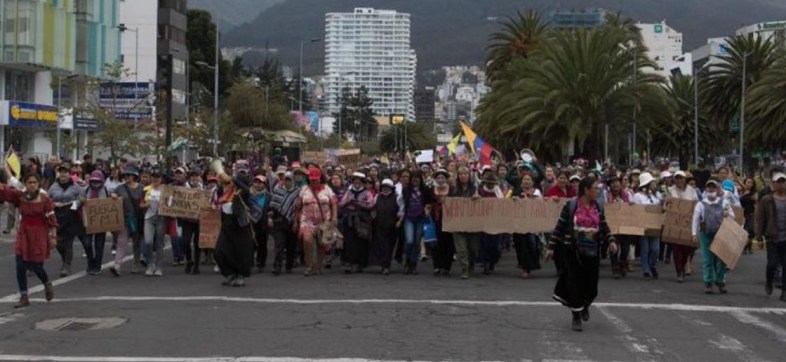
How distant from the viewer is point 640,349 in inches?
399

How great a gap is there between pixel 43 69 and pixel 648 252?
133 ft

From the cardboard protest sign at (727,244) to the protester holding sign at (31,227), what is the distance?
888cm

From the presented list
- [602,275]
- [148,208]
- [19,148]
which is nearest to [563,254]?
[602,275]

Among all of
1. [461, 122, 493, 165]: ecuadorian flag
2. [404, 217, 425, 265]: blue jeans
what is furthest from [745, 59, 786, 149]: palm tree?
[404, 217, 425, 265]: blue jeans

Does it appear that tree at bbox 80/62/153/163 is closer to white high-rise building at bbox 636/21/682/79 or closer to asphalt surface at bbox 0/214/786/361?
asphalt surface at bbox 0/214/786/361

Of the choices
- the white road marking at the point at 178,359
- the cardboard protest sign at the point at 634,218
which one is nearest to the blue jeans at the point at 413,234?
the cardboard protest sign at the point at 634,218

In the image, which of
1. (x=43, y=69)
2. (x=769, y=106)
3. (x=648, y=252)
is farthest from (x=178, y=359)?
(x=43, y=69)

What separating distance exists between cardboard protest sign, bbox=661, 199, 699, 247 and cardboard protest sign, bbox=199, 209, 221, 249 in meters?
7.14

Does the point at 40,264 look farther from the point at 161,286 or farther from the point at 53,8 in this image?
the point at 53,8

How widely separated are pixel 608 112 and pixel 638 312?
A: 24509mm

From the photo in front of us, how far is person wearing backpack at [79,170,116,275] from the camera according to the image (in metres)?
16.7

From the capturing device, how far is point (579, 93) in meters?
43.2

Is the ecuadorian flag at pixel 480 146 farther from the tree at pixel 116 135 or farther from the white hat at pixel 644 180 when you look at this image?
the tree at pixel 116 135

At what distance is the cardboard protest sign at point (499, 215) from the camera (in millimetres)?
16750
